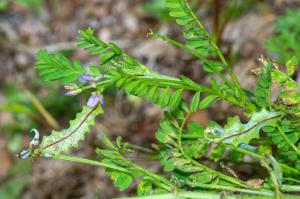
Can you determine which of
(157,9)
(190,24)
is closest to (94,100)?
(190,24)

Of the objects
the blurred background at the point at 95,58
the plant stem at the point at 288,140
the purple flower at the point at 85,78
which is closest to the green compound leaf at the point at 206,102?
the plant stem at the point at 288,140

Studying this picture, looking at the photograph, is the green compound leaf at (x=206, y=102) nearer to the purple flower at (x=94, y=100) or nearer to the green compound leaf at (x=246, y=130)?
the green compound leaf at (x=246, y=130)

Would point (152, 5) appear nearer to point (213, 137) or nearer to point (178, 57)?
point (178, 57)

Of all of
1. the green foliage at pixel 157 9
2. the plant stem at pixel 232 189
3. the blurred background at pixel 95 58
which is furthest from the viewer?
the green foliage at pixel 157 9

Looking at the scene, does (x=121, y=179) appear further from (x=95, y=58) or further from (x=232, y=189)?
(x=95, y=58)

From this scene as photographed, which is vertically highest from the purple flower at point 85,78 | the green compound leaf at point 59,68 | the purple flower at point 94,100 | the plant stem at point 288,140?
the green compound leaf at point 59,68

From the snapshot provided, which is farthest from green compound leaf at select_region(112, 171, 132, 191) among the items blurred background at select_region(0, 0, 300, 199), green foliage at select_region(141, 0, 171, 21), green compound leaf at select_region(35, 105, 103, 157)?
green foliage at select_region(141, 0, 171, 21)
